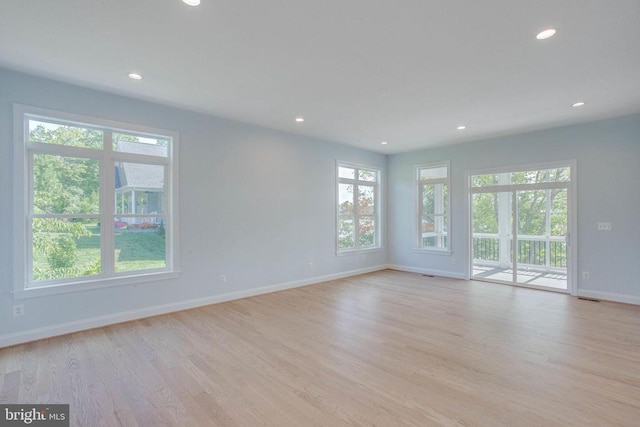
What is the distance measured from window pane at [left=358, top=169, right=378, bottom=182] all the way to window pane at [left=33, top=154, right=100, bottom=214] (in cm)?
510

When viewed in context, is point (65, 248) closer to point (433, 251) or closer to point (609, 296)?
point (433, 251)

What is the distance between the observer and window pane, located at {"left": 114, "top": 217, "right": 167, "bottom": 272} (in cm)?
398

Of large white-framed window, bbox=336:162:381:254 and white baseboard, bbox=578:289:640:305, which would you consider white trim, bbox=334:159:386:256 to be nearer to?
large white-framed window, bbox=336:162:381:254

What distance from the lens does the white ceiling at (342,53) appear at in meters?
2.25

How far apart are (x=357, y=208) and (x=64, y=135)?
531cm

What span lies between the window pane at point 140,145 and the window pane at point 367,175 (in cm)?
426

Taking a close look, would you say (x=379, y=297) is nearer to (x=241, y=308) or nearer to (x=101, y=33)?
(x=241, y=308)

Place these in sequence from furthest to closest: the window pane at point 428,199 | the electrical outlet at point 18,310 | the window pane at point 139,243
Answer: the window pane at point 428,199, the window pane at point 139,243, the electrical outlet at point 18,310

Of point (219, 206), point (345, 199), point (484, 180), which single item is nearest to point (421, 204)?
point (484, 180)

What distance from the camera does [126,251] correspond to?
4.03 metres

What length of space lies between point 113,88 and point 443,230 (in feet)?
21.2

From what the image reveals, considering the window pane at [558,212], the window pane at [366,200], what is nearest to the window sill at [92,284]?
the window pane at [366,200]

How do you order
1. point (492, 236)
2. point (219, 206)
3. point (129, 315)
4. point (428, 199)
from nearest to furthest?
1. point (129, 315)
2. point (219, 206)
3. point (492, 236)
4. point (428, 199)

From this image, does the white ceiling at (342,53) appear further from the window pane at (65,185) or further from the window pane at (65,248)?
the window pane at (65,248)
